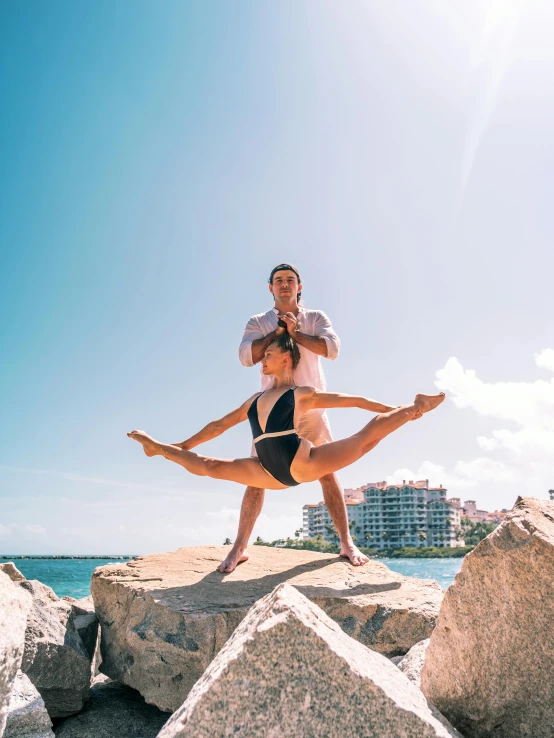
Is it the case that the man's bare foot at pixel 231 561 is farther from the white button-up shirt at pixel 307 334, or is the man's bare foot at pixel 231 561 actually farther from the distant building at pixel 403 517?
the distant building at pixel 403 517

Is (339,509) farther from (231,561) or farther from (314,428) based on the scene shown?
(231,561)

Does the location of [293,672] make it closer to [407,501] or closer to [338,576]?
[338,576]

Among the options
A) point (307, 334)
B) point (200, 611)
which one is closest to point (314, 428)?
point (307, 334)

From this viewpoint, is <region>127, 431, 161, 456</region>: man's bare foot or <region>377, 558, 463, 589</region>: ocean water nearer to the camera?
<region>127, 431, 161, 456</region>: man's bare foot

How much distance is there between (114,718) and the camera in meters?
4.02

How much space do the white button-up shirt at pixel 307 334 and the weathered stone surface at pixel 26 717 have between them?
3.86 metres

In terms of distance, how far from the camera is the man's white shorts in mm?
6004

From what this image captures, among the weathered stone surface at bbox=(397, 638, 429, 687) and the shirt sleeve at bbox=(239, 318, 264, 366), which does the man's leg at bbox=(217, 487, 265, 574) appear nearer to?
the shirt sleeve at bbox=(239, 318, 264, 366)

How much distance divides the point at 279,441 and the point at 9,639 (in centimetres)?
350

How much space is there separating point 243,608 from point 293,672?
2.73 meters

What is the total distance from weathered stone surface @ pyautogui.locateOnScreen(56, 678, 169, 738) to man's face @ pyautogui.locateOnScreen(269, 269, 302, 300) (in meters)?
4.44

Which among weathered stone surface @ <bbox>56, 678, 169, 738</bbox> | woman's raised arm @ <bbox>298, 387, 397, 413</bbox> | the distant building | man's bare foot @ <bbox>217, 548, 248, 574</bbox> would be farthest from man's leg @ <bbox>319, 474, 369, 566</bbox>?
the distant building

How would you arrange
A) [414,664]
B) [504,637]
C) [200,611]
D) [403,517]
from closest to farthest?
[504,637]
[414,664]
[200,611]
[403,517]

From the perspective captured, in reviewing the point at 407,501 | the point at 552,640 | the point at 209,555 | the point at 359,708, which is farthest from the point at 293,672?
the point at 407,501
